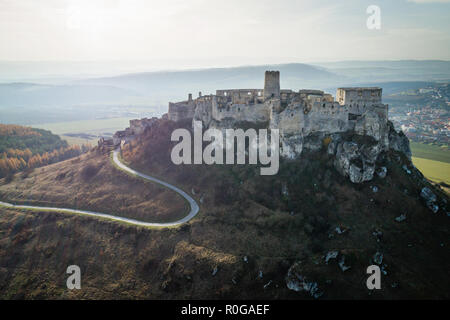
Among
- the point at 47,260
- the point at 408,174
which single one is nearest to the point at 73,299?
the point at 47,260

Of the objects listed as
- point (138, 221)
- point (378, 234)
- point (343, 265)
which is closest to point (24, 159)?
point (138, 221)

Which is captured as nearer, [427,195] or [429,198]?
[429,198]

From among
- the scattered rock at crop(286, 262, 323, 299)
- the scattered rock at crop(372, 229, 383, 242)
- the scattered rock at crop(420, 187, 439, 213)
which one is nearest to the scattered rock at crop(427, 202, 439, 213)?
the scattered rock at crop(420, 187, 439, 213)

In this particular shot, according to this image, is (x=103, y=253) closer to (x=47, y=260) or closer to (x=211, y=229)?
(x=47, y=260)

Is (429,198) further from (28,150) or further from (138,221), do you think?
(28,150)

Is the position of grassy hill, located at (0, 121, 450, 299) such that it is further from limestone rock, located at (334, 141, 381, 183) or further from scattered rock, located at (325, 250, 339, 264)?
limestone rock, located at (334, 141, 381, 183)

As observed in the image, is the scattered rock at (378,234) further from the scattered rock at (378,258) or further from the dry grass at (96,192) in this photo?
the dry grass at (96,192)

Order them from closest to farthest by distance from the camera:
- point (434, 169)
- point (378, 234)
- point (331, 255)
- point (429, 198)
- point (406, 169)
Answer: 1. point (331, 255)
2. point (378, 234)
3. point (429, 198)
4. point (406, 169)
5. point (434, 169)
